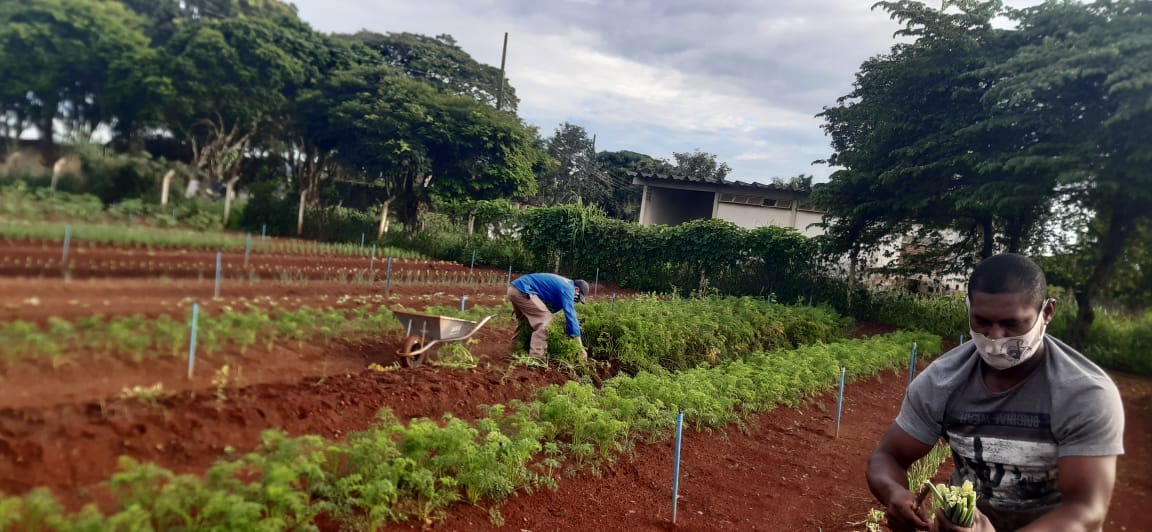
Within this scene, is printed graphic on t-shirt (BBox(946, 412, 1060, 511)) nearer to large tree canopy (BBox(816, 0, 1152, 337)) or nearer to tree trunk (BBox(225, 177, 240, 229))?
tree trunk (BBox(225, 177, 240, 229))

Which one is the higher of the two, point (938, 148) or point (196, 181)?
point (938, 148)

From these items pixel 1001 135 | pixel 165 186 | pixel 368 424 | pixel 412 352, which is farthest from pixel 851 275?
pixel 165 186

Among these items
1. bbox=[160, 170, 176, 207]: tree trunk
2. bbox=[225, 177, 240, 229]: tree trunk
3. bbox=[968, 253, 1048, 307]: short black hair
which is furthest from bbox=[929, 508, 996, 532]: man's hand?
bbox=[160, 170, 176, 207]: tree trunk

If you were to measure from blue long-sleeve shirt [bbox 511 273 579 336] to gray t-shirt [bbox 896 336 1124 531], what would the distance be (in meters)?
5.19

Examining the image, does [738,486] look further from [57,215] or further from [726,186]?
[726,186]

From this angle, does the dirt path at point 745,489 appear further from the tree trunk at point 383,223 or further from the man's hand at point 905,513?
the man's hand at point 905,513

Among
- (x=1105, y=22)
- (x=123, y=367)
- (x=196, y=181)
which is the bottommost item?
(x=123, y=367)

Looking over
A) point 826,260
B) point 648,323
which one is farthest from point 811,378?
point 826,260

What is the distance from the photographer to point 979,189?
1212 centimetres

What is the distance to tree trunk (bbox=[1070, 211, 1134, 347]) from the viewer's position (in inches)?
486

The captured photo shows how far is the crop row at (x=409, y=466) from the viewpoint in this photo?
101 inches

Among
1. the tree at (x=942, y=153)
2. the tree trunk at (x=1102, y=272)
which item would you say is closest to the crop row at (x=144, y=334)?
the tree at (x=942, y=153)

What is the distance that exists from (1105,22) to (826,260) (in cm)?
688

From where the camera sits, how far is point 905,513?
1996 millimetres
